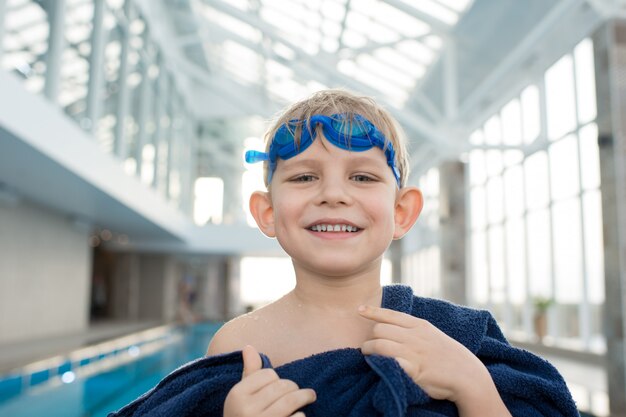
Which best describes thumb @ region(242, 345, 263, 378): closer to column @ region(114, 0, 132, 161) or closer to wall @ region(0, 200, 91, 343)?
column @ region(114, 0, 132, 161)

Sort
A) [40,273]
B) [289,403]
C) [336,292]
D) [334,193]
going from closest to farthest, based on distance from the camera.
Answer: [289,403] → [334,193] → [336,292] → [40,273]

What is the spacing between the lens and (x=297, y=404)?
93 centimetres

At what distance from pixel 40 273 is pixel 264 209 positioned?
13.1 meters

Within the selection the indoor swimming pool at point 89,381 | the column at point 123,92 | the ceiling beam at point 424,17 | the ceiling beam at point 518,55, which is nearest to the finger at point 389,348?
the indoor swimming pool at point 89,381

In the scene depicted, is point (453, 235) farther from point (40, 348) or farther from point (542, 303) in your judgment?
point (40, 348)

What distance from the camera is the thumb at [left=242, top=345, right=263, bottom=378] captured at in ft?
3.20

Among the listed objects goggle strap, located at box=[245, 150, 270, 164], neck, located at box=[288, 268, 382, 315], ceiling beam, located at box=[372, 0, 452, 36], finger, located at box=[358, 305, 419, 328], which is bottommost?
finger, located at box=[358, 305, 419, 328]

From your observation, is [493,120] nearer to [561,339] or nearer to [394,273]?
[561,339]

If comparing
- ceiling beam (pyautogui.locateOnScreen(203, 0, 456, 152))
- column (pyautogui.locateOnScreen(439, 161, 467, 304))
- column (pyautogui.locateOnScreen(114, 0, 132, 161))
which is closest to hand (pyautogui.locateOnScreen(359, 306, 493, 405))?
ceiling beam (pyautogui.locateOnScreen(203, 0, 456, 152))

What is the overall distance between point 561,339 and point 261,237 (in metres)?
11.1

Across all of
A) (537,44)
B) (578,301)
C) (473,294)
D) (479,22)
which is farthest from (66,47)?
(473,294)

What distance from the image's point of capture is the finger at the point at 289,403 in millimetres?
913

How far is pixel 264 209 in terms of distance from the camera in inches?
48.4

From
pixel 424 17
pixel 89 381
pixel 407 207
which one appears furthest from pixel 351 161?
pixel 424 17
